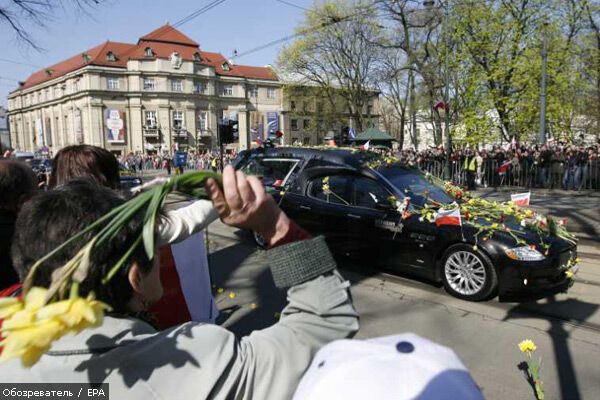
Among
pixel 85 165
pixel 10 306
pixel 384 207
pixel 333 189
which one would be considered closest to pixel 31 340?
pixel 10 306

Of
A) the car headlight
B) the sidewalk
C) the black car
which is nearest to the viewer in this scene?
the car headlight

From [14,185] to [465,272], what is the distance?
475 cm

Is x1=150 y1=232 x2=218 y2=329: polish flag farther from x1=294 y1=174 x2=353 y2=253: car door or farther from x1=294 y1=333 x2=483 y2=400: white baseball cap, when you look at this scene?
x1=294 y1=174 x2=353 y2=253: car door

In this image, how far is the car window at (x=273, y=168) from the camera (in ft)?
26.3

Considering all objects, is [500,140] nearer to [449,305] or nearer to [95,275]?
[449,305]

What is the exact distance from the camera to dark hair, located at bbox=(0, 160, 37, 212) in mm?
2547

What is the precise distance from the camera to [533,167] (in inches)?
656

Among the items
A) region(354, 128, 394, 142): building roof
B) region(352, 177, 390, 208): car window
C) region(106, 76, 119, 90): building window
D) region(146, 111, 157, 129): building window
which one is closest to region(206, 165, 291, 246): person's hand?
Result: region(352, 177, 390, 208): car window

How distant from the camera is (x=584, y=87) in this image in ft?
80.7

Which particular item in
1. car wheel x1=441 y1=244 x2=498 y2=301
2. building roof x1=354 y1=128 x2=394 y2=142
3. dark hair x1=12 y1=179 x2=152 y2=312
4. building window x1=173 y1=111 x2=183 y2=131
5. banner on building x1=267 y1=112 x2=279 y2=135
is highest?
building window x1=173 y1=111 x2=183 y2=131

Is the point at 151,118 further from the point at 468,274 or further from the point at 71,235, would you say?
the point at 71,235

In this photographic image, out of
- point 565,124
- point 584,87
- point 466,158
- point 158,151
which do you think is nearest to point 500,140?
point 565,124

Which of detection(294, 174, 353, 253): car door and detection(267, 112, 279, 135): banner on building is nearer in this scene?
detection(294, 174, 353, 253): car door

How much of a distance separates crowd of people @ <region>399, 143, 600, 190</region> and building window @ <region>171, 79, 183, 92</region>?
56.5m
